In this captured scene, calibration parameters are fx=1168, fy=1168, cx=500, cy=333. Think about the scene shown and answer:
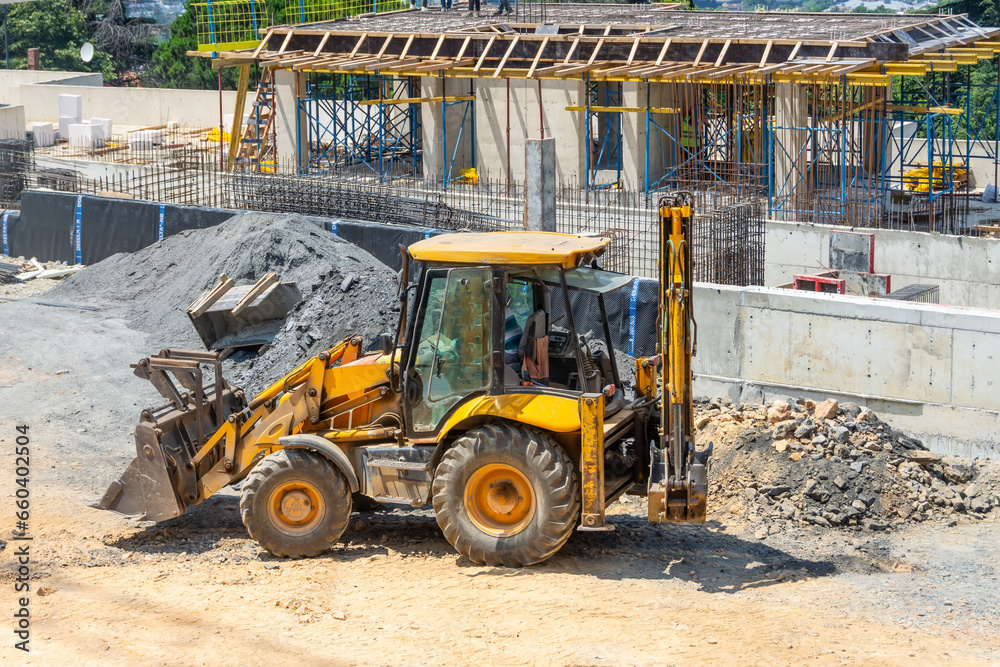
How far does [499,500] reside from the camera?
923cm

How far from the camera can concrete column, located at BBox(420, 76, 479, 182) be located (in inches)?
1265

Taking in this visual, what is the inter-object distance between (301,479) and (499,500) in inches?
66.7

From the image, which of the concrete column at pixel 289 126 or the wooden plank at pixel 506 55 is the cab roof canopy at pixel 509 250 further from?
the concrete column at pixel 289 126

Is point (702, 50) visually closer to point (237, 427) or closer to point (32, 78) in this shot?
point (237, 427)

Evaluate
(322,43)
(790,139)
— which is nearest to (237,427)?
(790,139)

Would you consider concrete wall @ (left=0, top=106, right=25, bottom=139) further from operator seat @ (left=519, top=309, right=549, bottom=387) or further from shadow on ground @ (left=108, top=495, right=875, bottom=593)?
operator seat @ (left=519, top=309, right=549, bottom=387)

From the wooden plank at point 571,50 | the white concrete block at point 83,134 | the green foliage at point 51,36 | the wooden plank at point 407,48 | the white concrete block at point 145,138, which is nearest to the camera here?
the wooden plank at point 571,50

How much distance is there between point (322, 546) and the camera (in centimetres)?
972

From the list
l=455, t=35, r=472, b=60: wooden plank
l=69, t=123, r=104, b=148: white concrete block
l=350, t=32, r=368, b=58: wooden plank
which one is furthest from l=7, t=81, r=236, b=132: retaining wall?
l=455, t=35, r=472, b=60: wooden plank

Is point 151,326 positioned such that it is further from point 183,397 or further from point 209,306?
point 183,397

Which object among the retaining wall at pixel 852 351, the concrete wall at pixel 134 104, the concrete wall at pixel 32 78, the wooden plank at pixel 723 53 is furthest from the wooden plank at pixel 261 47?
the concrete wall at pixel 32 78

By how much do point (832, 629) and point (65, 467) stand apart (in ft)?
27.4

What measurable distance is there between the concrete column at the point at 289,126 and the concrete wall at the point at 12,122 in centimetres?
1206

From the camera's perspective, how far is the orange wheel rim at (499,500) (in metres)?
9.14
